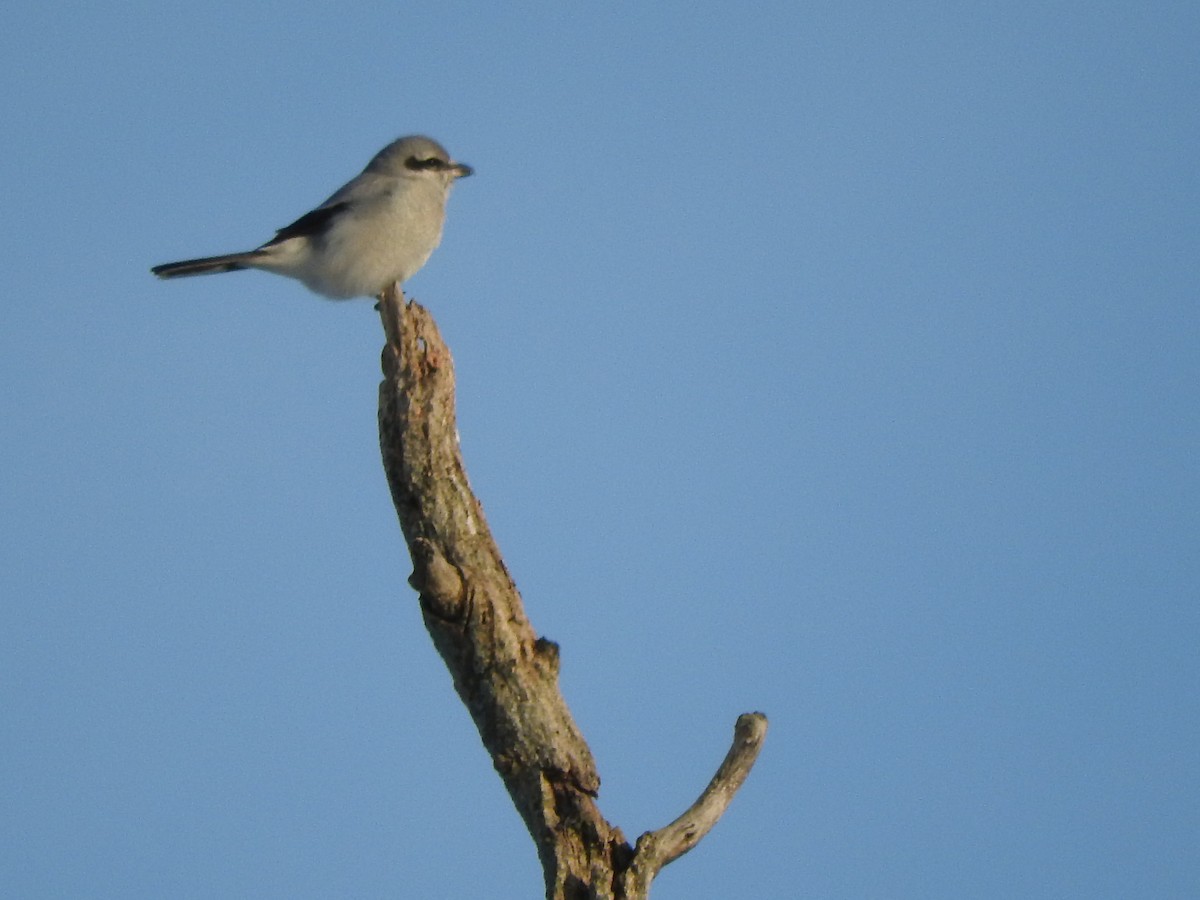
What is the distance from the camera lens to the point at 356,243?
34.4ft

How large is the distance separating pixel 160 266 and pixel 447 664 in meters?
4.89

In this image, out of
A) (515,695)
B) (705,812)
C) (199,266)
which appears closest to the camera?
(705,812)

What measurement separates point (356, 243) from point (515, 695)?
4.86 m

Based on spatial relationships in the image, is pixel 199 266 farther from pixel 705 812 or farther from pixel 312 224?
pixel 705 812

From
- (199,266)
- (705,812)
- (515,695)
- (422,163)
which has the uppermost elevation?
(422,163)

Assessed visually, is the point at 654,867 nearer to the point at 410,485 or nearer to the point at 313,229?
the point at 410,485

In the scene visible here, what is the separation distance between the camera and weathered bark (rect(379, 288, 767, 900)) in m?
6.62

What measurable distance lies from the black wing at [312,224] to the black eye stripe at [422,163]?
2.69ft

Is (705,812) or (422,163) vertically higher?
(422,163)

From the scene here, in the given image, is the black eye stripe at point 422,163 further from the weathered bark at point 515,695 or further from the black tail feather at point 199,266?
the weathered bark at point 515,695

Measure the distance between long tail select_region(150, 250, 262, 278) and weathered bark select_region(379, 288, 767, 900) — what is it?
3.74 metres

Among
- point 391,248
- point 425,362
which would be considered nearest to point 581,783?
point 425,362

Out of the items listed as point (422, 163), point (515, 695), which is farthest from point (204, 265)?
point (515, 695)

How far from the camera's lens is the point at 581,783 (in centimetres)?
678
